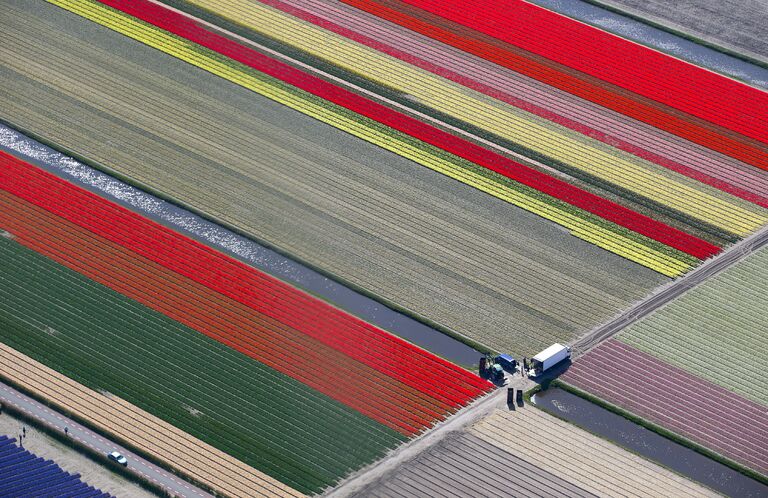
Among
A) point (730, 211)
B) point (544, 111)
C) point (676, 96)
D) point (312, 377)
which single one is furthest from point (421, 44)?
point (312, 377)

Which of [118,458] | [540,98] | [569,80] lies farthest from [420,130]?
[118,458]

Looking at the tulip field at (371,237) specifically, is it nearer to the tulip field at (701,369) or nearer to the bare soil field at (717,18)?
the tulip field at (701,369)

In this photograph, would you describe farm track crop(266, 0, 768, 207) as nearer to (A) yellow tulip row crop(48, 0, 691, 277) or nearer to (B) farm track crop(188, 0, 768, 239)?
(B) farm track crop(188, 0, 768, 239)

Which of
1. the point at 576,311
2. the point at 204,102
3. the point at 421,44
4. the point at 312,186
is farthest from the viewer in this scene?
the point at 421,44

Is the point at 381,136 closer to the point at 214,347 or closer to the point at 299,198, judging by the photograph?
the point at 299,198

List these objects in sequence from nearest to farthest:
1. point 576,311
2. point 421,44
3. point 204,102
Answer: point 576,311
point 204,102
point 421,44

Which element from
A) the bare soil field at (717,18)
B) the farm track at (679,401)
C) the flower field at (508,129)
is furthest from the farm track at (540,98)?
the farm track at (679,401)

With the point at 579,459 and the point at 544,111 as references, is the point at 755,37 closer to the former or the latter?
the point at 544,111
